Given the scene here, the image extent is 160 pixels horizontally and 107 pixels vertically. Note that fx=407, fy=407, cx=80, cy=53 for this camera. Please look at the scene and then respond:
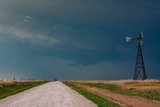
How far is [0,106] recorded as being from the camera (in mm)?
28422

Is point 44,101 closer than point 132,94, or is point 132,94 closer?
point 44,101

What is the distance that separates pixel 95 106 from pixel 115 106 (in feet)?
6.51

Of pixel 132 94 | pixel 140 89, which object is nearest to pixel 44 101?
pixel 132 94

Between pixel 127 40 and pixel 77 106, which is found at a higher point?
pixel 127 40

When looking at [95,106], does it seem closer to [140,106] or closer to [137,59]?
[140,106]

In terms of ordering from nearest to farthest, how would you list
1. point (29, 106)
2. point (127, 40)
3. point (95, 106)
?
point (29, 106)
point (95, 106)
point (127, 40)

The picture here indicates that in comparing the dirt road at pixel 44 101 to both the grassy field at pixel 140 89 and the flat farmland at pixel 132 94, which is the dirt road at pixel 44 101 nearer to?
the flat farmland at pixel 132 94

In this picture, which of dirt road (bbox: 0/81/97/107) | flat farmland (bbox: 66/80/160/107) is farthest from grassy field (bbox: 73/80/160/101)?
dirt road (bbox: 0/81/97/107)

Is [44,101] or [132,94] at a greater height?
[132,94]

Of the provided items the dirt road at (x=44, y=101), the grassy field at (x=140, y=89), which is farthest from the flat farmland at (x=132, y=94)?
the dirt road at (x=44, y=101)

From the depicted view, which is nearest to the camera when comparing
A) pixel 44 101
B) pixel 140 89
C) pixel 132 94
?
pixel 44 101

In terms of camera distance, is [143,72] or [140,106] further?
[143,72]

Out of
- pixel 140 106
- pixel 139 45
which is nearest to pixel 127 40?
pixel 139 45

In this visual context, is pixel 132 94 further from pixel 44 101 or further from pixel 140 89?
pixel 44 101
